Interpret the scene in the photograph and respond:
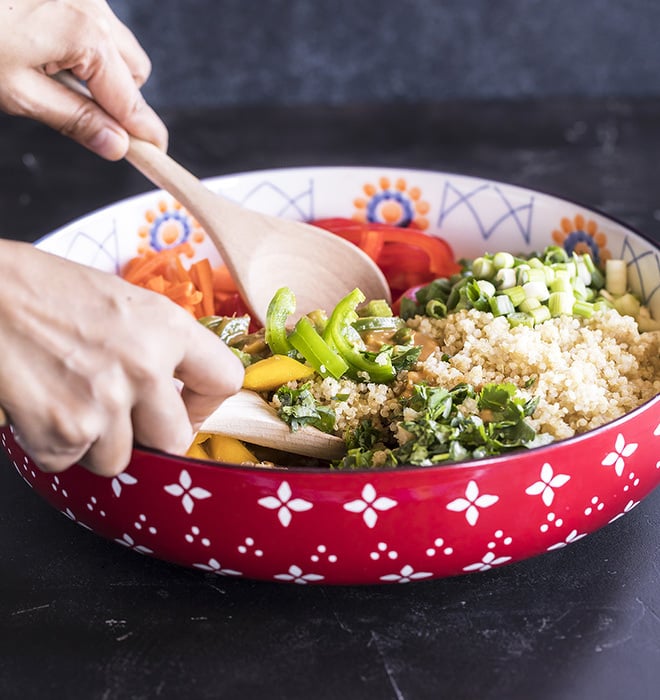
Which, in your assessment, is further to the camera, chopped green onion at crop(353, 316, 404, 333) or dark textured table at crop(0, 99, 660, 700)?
chopped green onion at crop(353, 316, 404, 333)

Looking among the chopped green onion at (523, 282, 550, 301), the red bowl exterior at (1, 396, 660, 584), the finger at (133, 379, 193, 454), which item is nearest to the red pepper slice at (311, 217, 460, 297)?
the chopped green onion at (523, 282, 550, 301)

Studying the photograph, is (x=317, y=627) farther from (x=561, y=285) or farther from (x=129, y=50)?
(x=129, y=50)

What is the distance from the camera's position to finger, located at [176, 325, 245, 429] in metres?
0.87

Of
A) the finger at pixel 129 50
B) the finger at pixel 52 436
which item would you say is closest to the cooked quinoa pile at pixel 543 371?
the finger at pixel 52 436

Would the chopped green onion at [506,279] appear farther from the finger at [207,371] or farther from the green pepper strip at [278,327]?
the finger at [207,371]

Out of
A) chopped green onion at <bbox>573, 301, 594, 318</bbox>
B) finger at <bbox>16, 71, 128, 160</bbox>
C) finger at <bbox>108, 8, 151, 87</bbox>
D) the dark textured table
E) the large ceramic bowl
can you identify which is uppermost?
finger at <bbox>108, 8, 151, 87</bbox>

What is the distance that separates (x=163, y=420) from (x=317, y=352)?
365mm

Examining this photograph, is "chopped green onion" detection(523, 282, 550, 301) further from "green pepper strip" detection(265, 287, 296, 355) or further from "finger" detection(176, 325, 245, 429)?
"finger" detection(176, 325, 245, 429)

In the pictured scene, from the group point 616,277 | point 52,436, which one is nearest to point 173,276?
point 616,277

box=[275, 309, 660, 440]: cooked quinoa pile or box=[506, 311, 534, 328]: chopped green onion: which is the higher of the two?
box=[506, 311, 534, 328]: chopped green onion

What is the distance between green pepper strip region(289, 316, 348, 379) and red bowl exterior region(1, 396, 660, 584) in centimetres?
31

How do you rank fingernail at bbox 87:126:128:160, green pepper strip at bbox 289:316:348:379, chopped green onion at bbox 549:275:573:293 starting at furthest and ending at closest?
fingernail at bbox 87:126:128:160, chopped green onion at bbox 549:275:573:293, green pepper strip at bbox 289:316:348:379

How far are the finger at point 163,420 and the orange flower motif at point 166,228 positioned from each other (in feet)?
2.63

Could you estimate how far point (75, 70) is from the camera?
59.0 inches
